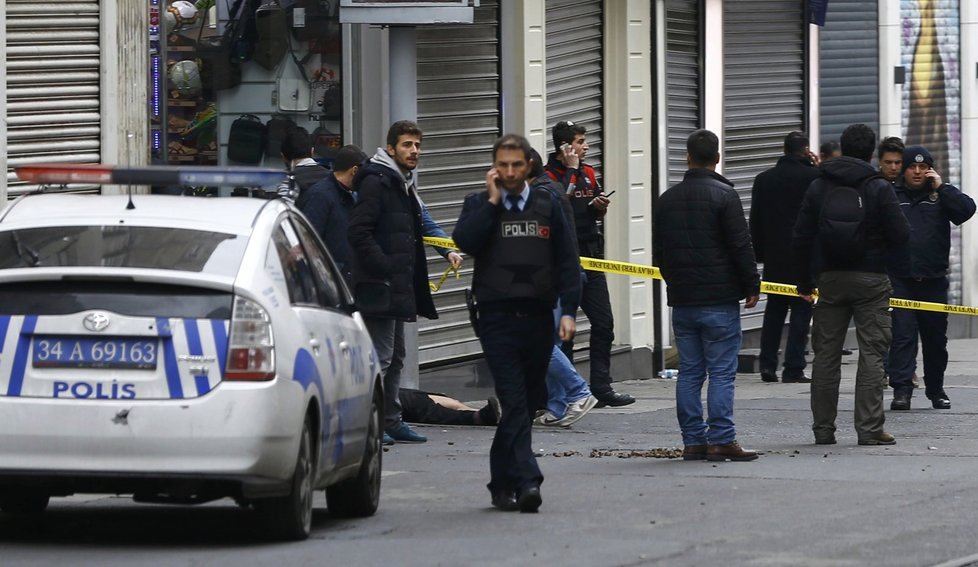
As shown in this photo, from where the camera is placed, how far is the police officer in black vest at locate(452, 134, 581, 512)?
942 cm

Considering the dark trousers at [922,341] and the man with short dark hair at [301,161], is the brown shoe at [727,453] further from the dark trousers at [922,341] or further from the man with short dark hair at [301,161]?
the dark trousers at [922,341]

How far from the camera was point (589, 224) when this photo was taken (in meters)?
15.2

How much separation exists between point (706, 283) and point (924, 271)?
13.8 ft

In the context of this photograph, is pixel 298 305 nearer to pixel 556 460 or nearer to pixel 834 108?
pixel 556 460

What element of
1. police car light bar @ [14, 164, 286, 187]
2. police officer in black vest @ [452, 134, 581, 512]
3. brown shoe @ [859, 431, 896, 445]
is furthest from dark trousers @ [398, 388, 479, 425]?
police car light bar @ [14, 164, 286, 187]

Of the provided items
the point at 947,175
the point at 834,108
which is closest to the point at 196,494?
the point at 834,108

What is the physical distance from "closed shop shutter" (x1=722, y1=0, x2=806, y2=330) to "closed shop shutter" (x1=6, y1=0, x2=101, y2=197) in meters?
8.62

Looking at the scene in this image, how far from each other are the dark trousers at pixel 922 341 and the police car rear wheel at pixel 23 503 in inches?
312

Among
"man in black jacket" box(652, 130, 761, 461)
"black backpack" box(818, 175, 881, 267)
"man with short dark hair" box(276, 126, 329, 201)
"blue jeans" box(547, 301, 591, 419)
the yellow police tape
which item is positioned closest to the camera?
"man in black jacket" box(652, 130, 761, 461)

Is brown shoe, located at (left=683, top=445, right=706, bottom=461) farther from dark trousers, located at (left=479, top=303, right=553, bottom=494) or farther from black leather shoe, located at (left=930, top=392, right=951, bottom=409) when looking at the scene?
black leather shoe, located at (left=930, top=392, right=951, bottom=409)

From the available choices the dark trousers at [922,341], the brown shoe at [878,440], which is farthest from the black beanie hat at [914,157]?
the brown shoe at [878,440]

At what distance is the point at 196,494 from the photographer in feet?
26.1

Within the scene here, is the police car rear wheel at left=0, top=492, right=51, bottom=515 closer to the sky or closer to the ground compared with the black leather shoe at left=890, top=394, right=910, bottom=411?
closer to the sky

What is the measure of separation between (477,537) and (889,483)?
2.89 metres
